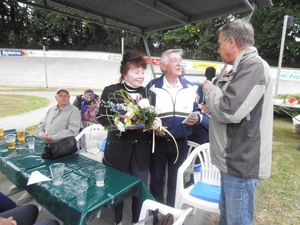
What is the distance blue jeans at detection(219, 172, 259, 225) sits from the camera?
4.50 ft

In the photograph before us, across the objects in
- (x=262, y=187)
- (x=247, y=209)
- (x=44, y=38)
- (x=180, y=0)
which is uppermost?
(x=44, y=38)

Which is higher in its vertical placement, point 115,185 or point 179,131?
point 179,131

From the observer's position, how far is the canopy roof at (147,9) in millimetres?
2932

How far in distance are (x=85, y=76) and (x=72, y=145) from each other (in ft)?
63.4

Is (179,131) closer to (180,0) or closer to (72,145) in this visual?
(72,145)

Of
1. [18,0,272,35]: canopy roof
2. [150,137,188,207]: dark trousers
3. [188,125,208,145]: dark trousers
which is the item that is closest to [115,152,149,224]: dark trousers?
[150,137,188,207]: dark trousers

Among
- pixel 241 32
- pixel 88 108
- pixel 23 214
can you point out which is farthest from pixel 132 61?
pixel 88 108

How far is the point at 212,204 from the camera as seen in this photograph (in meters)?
1.80

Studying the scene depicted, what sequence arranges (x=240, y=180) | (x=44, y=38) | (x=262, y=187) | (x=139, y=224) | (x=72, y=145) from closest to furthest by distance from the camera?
(x=139, y=224) < (x=240, y=180) < (x=72, y=145) < (x=262, y=187) < (x=44, y=38)

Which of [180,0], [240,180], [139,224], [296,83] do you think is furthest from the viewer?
[296,83]

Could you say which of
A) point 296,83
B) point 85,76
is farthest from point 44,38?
point 296,83

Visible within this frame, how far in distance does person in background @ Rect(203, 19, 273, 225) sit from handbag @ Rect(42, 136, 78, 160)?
1.24m

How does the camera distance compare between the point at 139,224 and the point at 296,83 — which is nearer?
the point at 139,224

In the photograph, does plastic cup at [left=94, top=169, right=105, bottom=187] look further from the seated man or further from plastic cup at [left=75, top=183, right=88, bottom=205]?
the seated man
